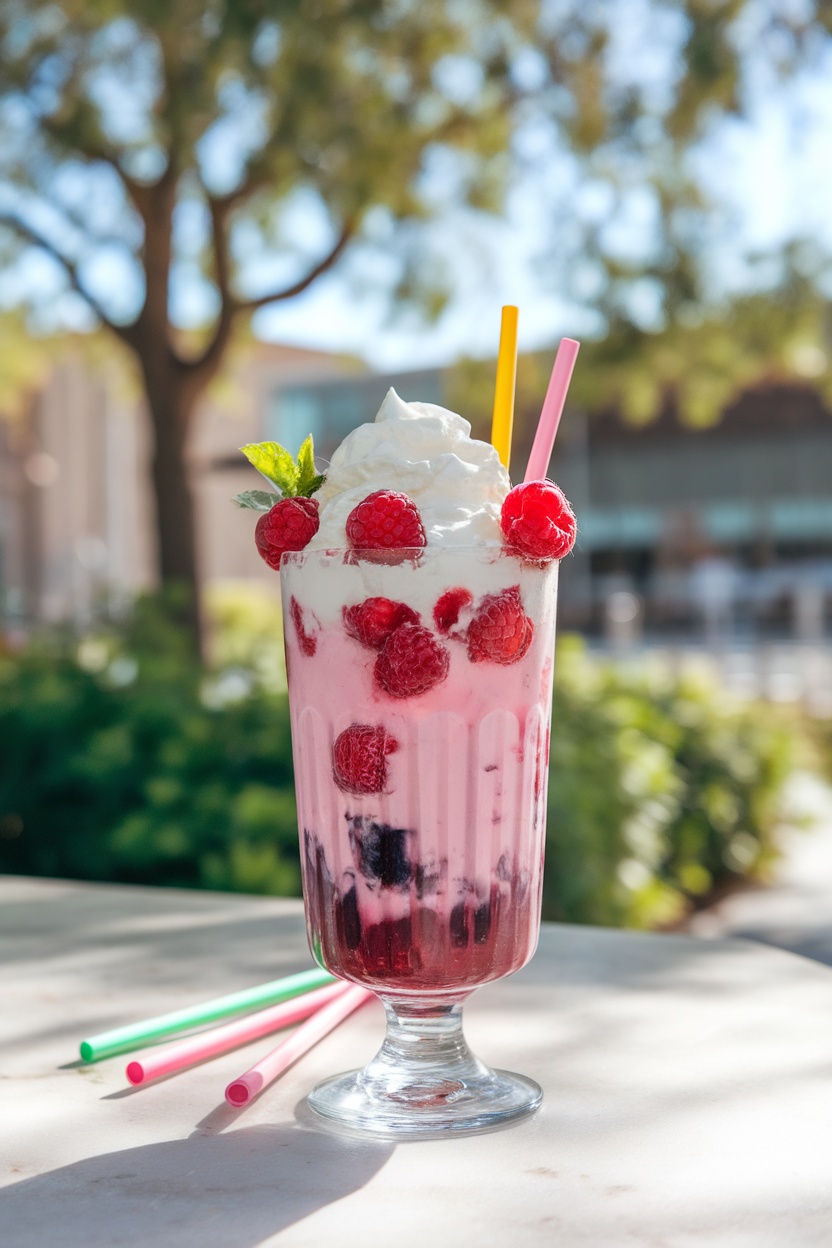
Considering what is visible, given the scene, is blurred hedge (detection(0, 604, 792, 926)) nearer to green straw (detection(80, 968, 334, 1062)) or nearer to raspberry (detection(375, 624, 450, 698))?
green straw (detection(80, 968, 334, 1062))

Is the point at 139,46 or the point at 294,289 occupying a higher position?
the point at 139,46

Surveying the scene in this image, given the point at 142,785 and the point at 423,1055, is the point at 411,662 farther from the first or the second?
the point at 142,785

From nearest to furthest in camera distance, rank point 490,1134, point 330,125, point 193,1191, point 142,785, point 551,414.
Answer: point 193,1191 < point 490,1134 < point 551,414 < point 142,785 < point 330,125

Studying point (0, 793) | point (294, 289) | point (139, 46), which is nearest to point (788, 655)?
point (294, 289)

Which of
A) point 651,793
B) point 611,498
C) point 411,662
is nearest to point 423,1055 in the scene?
point 411,662

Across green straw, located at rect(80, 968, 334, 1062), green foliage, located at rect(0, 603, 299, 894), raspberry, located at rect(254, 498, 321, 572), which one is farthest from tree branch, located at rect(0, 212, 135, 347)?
raspberry, located at rect(254, 498, 321, 572)

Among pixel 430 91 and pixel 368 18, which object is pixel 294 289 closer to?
pixel 430 91
